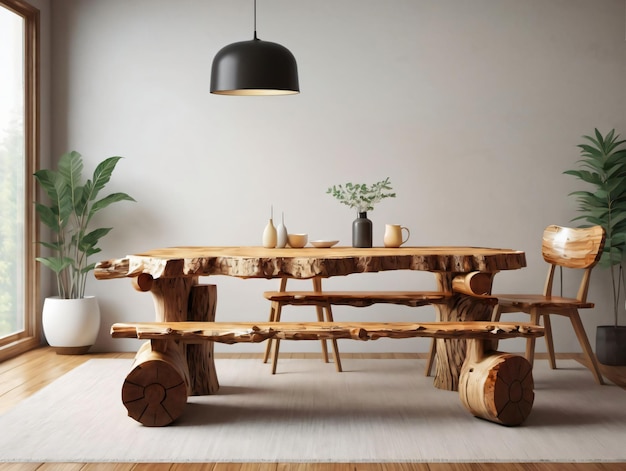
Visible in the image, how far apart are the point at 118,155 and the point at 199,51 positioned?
933mm

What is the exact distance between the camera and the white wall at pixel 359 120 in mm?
5465

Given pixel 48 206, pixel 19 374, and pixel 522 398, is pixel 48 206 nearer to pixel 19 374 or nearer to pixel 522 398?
pixel 19 374

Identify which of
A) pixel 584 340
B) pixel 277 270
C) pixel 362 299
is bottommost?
pixel 584 340

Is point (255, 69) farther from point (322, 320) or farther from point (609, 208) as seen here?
point (609, 208)

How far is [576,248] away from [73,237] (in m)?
3.29

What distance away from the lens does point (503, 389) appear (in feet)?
11.2

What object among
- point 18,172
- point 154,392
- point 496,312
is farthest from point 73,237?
point 496,312

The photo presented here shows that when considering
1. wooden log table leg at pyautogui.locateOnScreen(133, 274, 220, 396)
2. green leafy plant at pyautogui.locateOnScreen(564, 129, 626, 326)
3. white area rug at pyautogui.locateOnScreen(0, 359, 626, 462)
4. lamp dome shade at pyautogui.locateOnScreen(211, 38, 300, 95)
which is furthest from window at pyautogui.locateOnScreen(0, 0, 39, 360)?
green leafy plant at pyautogui.locateOnScreen(564, 129, 626, 326)

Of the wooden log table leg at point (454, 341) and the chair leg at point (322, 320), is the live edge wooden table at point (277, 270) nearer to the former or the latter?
the wooden log table leg at point (454, 341)

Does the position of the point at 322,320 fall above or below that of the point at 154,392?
above

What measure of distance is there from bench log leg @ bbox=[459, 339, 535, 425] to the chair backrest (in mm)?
1172

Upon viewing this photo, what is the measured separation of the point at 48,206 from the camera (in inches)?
218

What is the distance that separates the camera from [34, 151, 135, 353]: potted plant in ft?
17.1

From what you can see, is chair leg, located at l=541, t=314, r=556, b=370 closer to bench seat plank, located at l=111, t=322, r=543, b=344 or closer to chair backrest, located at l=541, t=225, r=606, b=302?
chair backrest, located at l=541, t=225, r=606, b=302
